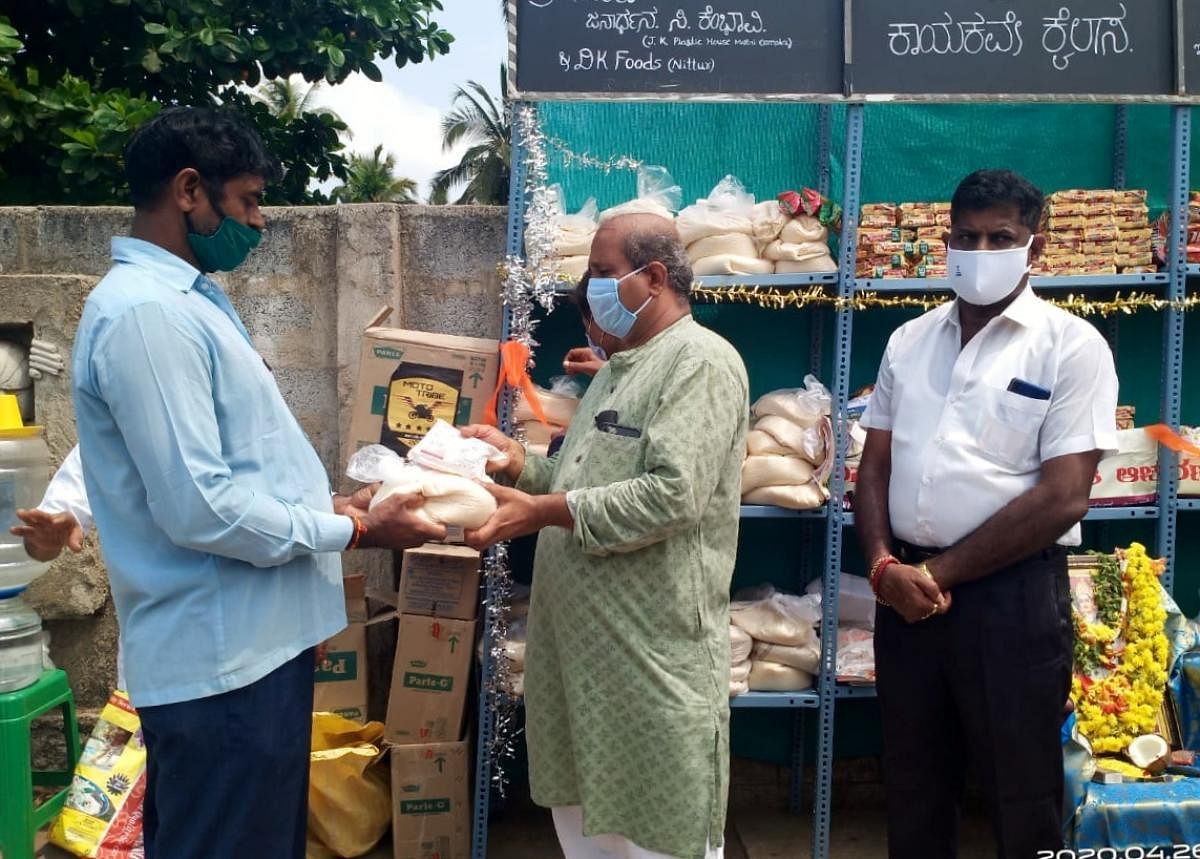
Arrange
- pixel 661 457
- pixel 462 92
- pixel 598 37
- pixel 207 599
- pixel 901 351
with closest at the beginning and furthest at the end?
pixel 207 599 < pixel 661 457 < pixel 901 351 < pixel 598 37 < pixel 462 92

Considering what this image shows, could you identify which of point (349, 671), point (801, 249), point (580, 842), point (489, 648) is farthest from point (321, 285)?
point (580, 842)

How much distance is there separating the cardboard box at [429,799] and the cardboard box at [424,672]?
6 centimetres

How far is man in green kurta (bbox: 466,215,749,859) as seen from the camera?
7.30 ft

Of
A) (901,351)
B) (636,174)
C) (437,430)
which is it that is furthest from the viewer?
(636,174)

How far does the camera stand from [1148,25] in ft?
11.1

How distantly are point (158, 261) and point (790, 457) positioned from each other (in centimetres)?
208

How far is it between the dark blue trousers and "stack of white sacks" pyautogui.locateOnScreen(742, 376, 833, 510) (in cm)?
178

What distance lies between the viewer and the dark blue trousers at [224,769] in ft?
6.28

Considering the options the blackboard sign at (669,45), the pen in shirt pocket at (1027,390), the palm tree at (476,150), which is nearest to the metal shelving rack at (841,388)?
the blackboard sign at (669,45)

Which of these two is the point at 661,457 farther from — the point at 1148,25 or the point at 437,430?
the point at 1148,25

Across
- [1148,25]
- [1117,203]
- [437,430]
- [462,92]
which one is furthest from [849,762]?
[462,92]

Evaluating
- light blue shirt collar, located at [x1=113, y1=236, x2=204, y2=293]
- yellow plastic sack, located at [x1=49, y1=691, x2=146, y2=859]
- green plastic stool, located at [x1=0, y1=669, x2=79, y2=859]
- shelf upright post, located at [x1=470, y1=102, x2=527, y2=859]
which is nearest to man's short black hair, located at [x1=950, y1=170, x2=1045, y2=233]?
shelf upright post, located at [x1=470, y1=102, x2=527, y2=859]

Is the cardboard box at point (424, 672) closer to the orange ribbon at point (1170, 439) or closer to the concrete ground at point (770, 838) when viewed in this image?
the concrete ground at point (770, 838)

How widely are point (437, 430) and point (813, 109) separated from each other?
2.27 m
